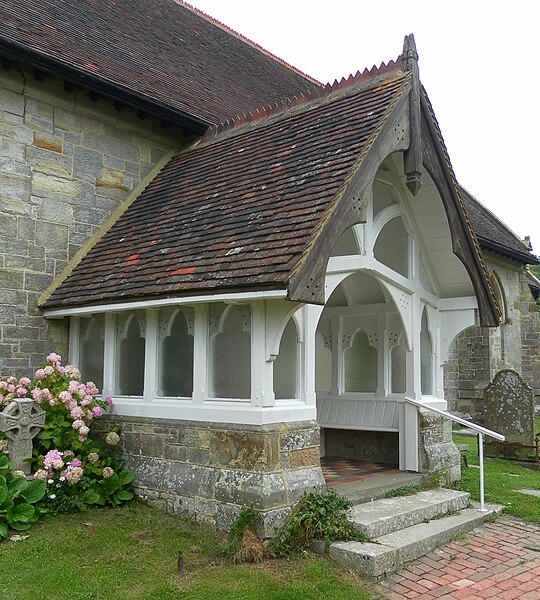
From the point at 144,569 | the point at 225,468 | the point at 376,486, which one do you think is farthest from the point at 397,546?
the point at 144,569

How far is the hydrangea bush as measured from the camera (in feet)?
22.1

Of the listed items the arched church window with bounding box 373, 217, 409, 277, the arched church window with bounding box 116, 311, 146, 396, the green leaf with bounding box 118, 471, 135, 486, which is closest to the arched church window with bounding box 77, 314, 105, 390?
the arched church window with bounding box 116, 311, 146, 396

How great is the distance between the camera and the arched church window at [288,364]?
653 centimetres

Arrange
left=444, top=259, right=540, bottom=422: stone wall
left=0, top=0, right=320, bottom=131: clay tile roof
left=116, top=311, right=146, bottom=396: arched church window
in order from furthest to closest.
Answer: left=444, top=259, right=540, bottom=422: stone wall, left=0, top=0, right=320, bottom=131: clay tile roof, left=116, top=311, right=146, bottom=396: arched church window

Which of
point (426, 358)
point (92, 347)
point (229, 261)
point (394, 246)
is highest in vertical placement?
point (394, 246)

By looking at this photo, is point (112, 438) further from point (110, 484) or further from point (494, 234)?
point (494, 234)

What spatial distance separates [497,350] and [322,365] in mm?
10571

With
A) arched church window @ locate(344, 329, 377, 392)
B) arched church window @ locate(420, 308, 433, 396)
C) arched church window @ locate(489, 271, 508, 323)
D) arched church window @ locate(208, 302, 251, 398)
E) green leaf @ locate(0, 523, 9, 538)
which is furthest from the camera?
arched church window @ locate(489, 271, 508, 323)

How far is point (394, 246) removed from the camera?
8.68 m

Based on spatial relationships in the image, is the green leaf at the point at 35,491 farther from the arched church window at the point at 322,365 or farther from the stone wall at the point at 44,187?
the arched church window at the point at 322,365

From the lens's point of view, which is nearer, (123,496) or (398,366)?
(123,496)

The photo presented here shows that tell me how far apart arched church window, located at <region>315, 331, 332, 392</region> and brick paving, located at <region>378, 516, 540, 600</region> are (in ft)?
11.4

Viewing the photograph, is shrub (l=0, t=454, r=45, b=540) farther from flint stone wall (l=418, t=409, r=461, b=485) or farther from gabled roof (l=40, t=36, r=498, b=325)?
flint stone wall (l=418, t=409, r=461, b=485)

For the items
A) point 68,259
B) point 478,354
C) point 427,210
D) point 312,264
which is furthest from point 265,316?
point 478,354
